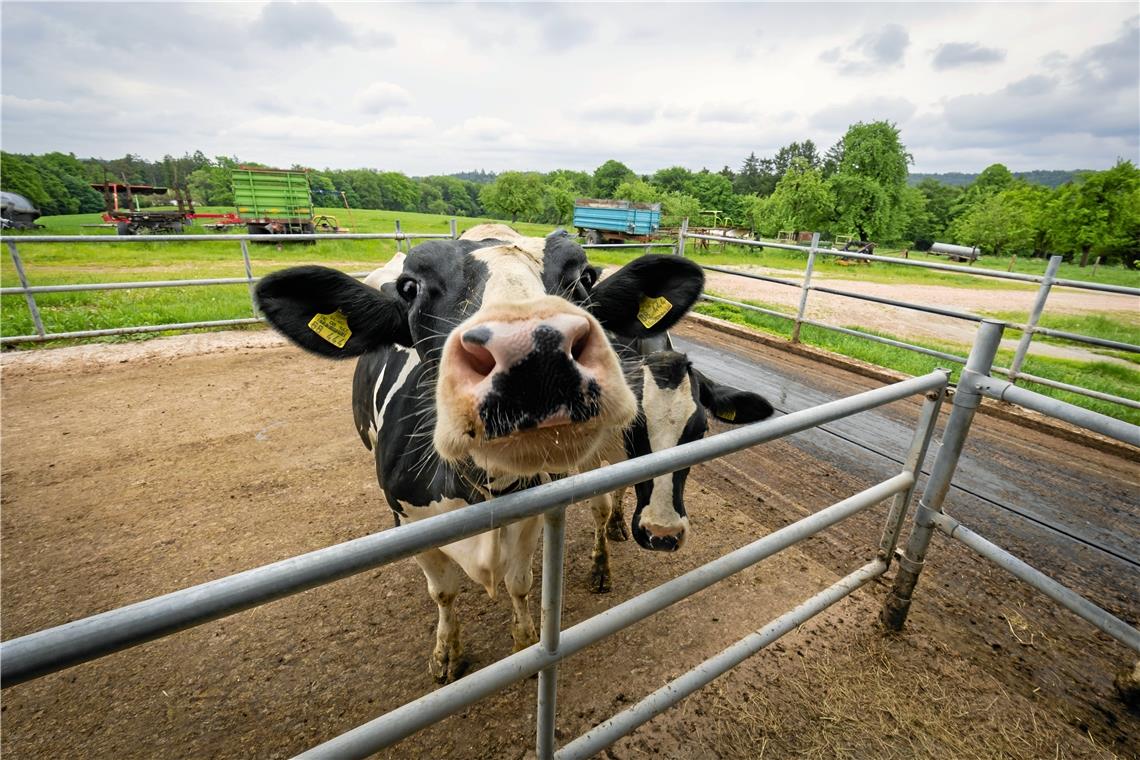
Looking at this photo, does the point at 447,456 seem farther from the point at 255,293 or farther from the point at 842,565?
the point at 842,565

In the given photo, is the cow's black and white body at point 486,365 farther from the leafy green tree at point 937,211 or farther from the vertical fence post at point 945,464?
the leafy green tree at point 937,211

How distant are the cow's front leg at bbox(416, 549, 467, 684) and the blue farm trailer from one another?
23.1 metres

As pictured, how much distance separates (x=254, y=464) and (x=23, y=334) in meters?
5.44

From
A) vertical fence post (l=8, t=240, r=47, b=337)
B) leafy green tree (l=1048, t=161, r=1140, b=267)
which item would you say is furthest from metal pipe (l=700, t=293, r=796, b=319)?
leafy green tree (l=1048, t=161, r=1140, b=267)

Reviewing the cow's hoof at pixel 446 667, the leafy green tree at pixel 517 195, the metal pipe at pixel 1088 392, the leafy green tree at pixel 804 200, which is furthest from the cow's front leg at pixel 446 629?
the leafy green tree at pixel 517 195

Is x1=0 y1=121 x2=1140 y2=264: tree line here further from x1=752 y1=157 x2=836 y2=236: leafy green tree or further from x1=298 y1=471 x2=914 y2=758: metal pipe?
x1=298 y1=471 x2=914 y2=758: metal pipe

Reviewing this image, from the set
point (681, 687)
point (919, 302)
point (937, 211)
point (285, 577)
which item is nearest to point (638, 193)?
point (937, 211)

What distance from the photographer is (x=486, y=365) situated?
111 centimetres

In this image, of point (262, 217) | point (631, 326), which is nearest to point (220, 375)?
point (631, 326)

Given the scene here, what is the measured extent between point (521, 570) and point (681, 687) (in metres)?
0.90

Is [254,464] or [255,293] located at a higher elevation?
[255,293]

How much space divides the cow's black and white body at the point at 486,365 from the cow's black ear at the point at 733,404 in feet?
1.11

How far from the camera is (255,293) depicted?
5.50 feet

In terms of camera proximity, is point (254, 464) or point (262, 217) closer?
point (254, 464)
